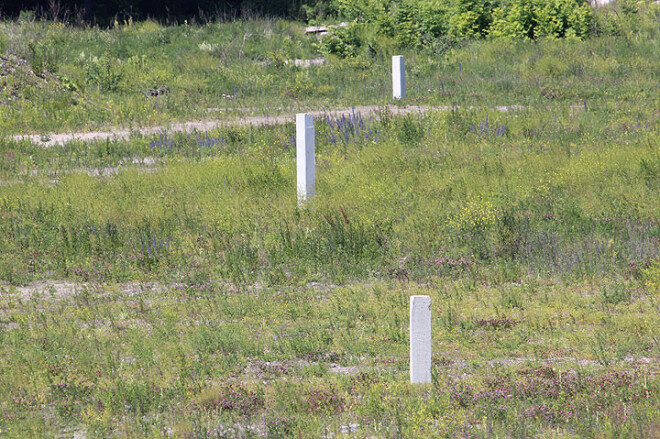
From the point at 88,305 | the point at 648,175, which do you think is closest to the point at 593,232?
the point at 648,175

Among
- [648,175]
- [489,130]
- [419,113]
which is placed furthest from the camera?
[419,113]

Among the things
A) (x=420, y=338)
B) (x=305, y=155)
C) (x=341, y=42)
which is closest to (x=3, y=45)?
(x=341, y=42)

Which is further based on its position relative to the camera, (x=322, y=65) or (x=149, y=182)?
(x=322, y=65)

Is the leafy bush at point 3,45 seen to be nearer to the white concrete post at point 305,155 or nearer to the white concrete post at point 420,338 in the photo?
the white concrete post at point 305,155

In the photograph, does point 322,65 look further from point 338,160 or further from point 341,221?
point 341,221

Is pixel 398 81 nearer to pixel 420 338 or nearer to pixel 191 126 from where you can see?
pixel 191 126

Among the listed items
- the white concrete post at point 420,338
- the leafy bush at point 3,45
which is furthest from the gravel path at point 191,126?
the white concrete post at point 420,338

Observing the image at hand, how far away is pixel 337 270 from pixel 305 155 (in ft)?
7.25

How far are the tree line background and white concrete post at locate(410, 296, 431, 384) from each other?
31.5m

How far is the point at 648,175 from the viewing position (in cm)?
1187

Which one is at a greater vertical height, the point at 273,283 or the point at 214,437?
the point at 214,437

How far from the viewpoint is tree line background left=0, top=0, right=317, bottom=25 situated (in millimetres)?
36844

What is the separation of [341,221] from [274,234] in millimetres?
874

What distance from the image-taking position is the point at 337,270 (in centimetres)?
936
